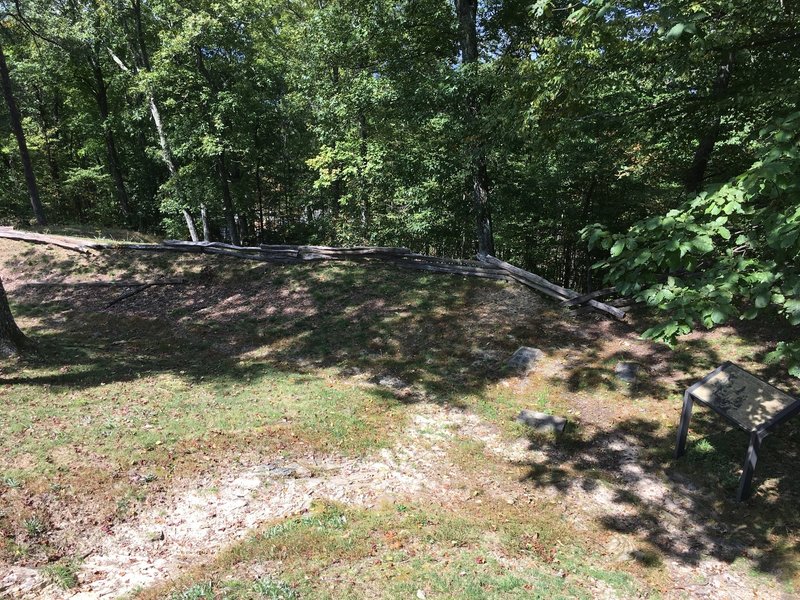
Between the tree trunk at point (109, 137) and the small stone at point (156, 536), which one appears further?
the tree trunk at point (109, 137)

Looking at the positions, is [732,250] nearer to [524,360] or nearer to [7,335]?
[524,360]

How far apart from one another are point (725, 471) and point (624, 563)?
2.26m

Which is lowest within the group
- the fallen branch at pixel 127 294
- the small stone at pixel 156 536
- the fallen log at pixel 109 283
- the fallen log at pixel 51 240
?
the small stone at pixel 156 536

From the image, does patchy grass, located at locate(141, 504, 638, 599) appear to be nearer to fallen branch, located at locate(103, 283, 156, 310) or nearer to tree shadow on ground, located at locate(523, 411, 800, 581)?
tree shadow on ground, located at locate(523, 411, 800, 581)

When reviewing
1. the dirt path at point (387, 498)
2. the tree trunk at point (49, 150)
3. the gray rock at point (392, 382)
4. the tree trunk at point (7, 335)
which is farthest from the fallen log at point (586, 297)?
the tree trunk at point (49, 150)

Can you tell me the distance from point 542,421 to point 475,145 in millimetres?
6765

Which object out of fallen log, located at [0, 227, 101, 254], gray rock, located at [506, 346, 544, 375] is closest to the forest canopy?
gray rock, located at [506, 346, 544, 375]

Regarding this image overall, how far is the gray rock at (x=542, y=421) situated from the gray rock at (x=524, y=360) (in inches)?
52.7

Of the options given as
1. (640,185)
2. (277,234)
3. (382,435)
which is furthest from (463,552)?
(277,234)

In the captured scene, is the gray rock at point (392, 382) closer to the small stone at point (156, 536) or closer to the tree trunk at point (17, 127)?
the small stone at point (156, 536)

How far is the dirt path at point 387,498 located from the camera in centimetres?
428

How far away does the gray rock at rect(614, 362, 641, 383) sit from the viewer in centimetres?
802

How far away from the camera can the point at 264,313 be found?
11828 mm

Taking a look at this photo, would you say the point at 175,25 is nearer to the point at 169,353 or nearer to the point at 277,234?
the point at 277,234
